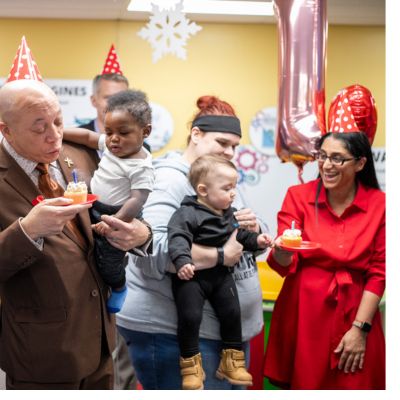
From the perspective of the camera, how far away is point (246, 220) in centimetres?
217

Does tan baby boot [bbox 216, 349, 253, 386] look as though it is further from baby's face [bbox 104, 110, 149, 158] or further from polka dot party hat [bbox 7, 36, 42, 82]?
polka dot party hat [bbox 7, 36, 42, 82]

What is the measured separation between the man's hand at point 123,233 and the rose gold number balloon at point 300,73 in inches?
27.6

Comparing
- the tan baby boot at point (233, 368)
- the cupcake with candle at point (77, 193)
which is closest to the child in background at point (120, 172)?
the cupcake with candle at point (77, 193)

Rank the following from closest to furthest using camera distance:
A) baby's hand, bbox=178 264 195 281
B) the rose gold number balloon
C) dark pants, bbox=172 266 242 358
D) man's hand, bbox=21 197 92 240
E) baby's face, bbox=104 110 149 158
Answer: man's hand, bbox=21 197 92 240, baby's face, bbox=104 110 149 158, baby's hand, bbox=178 264 195 281, dark pants, bbox=172 266 242 358, the rose gold number balloon

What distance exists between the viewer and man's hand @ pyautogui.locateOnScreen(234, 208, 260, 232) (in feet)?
7.09

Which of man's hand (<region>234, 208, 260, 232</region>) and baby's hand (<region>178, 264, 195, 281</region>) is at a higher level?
man's hand (<region>234, 208, 260, 232</region>)

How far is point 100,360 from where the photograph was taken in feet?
6.37

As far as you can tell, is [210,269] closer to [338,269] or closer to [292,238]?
[292,238]

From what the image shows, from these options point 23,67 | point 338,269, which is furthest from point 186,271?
point 23,67

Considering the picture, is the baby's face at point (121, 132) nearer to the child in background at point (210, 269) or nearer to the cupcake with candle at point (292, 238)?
the child in background at point (210, 269)

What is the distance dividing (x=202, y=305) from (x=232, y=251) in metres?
0.20

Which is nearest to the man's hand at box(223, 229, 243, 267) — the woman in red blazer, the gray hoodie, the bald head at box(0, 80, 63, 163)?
the gray hoodie

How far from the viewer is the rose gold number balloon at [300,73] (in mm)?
2291

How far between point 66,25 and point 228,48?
0.55 metres
